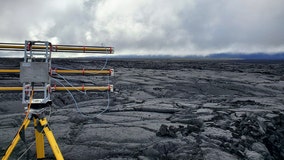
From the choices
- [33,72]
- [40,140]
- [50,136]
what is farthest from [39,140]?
[33,72]

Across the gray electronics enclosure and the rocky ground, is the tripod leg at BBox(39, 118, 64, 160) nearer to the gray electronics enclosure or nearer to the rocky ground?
the gray electronics enclosure

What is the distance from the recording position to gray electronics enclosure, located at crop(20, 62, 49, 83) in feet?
10.2

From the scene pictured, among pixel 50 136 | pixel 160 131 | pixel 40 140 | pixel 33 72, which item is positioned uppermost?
pixel 33 72

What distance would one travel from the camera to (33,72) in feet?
10.2

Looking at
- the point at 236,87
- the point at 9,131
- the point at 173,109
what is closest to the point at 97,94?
the point at 173,109

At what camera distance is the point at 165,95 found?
33.7ft

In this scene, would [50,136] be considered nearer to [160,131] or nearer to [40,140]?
[40,140]

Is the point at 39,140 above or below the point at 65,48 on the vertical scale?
below

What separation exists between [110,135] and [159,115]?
6.66 feet

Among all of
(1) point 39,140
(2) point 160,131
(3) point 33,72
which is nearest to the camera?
(3) point 33,72

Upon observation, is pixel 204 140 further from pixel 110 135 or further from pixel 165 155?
pixel 110 135

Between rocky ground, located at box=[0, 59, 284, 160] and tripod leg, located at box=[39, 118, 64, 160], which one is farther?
rocky ground, located at box=[0, 59, 284, 160]

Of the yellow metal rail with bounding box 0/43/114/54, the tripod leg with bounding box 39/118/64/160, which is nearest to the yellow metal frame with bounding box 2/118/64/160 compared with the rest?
the tripod leg with bounding box 39/118/64/160

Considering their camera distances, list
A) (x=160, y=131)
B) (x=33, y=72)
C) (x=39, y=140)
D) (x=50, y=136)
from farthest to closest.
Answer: (x=160, y=131) → (x=39, y=140) → (x=33, y=72) → (x=50, y=136)
